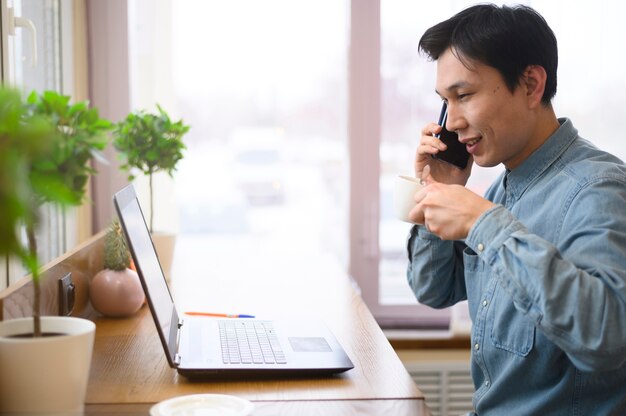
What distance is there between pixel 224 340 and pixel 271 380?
21 cm

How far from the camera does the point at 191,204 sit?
2.85 meters

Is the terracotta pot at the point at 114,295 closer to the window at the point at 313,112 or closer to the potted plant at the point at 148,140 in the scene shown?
the potted plant at the point at 148,140

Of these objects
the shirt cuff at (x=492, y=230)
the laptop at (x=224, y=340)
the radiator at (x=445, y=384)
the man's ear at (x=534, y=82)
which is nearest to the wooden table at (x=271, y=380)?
the laptop at (x=224, y=340)

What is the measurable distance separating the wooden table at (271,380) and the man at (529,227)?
224 millimetres

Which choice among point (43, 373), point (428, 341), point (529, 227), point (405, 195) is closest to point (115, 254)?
point (405, 195)

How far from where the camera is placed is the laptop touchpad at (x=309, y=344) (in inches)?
55.6

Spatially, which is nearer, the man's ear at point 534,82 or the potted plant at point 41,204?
the potted plant at point 41,204

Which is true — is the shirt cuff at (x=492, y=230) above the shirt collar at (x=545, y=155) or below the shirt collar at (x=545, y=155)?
below

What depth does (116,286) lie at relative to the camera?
1.70 metres

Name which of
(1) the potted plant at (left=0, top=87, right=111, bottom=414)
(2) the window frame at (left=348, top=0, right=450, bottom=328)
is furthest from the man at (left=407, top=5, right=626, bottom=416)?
(2) the window frame at (left=348, top=0, right=450, bottom=328)

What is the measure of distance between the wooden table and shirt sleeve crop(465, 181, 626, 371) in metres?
0.23

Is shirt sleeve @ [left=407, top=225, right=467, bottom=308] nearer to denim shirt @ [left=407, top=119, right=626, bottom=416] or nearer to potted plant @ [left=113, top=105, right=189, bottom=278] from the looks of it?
denim shirt @ [left=407, top=119, right=626, bottom=416]

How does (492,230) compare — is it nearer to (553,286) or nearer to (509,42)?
(553,286)

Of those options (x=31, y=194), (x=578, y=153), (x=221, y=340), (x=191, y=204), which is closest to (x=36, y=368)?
(x=31, y=194)
